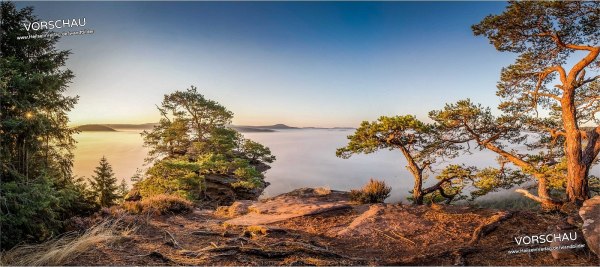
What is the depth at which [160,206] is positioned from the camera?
9430 millimetres

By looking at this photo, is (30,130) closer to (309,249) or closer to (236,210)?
(236,210)

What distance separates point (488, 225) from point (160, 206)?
361 inches

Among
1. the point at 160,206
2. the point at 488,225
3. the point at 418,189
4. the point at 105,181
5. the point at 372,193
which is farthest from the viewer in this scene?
the point at 105,181

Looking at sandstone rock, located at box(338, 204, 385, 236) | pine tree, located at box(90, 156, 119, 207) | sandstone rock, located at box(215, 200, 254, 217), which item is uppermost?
sandstone rock, located at box(338, 204, 385, 236)

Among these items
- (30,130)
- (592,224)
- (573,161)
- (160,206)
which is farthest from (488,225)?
(30,130)

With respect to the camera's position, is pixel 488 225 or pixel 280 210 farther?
pixel 280 210

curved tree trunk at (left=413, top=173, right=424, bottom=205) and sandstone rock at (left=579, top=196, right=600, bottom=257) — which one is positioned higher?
sandstone rock at (left=579, top=196, right=600, bottom=257)

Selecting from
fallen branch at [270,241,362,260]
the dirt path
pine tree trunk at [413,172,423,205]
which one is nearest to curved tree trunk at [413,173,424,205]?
pine tree trunk at [413,172,423,205]

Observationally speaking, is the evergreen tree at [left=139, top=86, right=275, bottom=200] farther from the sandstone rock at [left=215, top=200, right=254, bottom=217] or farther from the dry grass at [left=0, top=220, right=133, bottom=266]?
the dry grass at [left=0, top=220, right=133, bottom=266]

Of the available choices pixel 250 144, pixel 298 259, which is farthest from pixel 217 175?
pixel 298 259

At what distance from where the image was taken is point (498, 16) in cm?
777

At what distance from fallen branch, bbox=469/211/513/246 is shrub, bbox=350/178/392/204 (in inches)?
159

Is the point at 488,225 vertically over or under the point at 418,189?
over

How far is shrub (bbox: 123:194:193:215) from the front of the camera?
30.7ft
